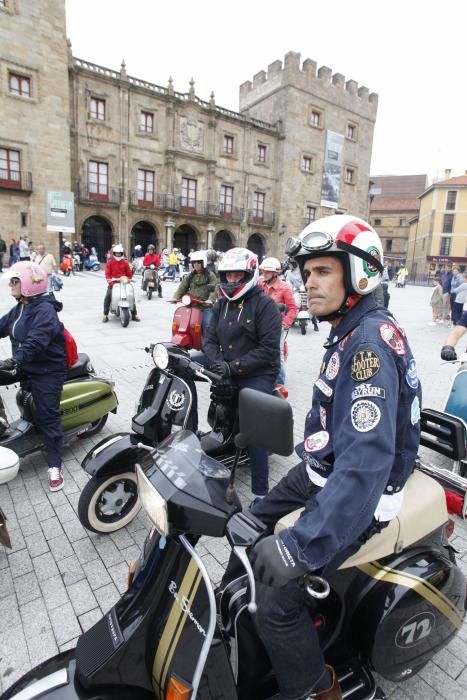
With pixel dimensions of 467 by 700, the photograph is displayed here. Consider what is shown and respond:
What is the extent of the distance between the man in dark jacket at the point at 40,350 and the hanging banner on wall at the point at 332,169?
140 ft

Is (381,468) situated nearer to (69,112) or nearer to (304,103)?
(69,112)

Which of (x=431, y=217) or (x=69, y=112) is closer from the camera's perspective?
(x=69, y=112)

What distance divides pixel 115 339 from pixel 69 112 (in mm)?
26114

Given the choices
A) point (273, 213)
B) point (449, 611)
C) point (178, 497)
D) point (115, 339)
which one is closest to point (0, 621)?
point (178, 497)

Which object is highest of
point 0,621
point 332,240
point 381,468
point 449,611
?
point 332,240

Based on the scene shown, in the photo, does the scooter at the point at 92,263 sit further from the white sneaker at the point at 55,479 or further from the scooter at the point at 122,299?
the white sneaker at the point at 55,479

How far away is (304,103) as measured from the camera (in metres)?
39.5

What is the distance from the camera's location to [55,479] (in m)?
3.56

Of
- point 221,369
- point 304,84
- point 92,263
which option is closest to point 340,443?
point 221,369

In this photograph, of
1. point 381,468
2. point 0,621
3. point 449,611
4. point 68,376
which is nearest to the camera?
point 381,468

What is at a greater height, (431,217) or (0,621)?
(431,217)

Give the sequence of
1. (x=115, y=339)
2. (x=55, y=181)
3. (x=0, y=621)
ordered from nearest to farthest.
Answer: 1. (x=0, y=621)
2. (x=115, y=339)
3. (x=55, y=181)

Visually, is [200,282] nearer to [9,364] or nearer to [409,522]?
[9,364]

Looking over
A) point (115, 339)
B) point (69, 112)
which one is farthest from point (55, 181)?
point (115, 339)
